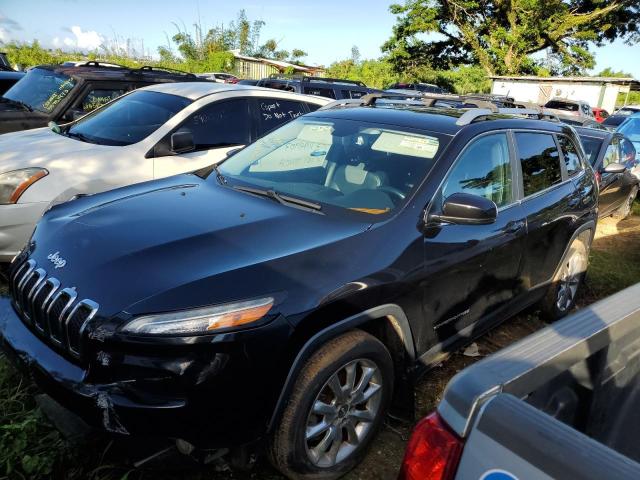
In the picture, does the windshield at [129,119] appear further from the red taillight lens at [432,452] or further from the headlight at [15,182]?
the red taillight lens at [432,452]

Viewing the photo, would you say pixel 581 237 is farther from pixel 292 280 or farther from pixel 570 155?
pixel 292 280

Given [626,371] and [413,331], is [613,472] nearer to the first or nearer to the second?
[626,371]

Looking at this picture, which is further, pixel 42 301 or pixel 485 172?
pixel 485 172

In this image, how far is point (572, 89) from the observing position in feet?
99.3

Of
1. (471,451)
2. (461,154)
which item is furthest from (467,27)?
(471,451)

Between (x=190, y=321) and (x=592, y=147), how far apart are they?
6731 mm

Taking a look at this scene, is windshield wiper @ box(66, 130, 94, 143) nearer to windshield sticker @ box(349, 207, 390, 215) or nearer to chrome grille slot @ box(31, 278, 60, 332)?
chrome grille slot @ box(31, 278, 60, 332)

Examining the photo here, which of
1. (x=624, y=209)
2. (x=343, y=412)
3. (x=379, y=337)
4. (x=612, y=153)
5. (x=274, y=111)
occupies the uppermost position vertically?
(x=274, y=111)

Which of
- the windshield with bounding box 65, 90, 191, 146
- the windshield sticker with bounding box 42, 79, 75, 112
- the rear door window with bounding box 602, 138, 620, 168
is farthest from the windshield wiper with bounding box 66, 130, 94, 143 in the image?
the rear door window with bounding box 602, 138, 620, 168

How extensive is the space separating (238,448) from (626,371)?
1.46 m

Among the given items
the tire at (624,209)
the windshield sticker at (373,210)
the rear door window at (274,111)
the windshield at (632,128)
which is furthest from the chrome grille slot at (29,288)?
the windshield at (632,128)

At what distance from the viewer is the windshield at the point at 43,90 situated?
6465mm

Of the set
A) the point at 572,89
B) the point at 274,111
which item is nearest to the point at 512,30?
the point at 572,89

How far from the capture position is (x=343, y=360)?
2223mm
